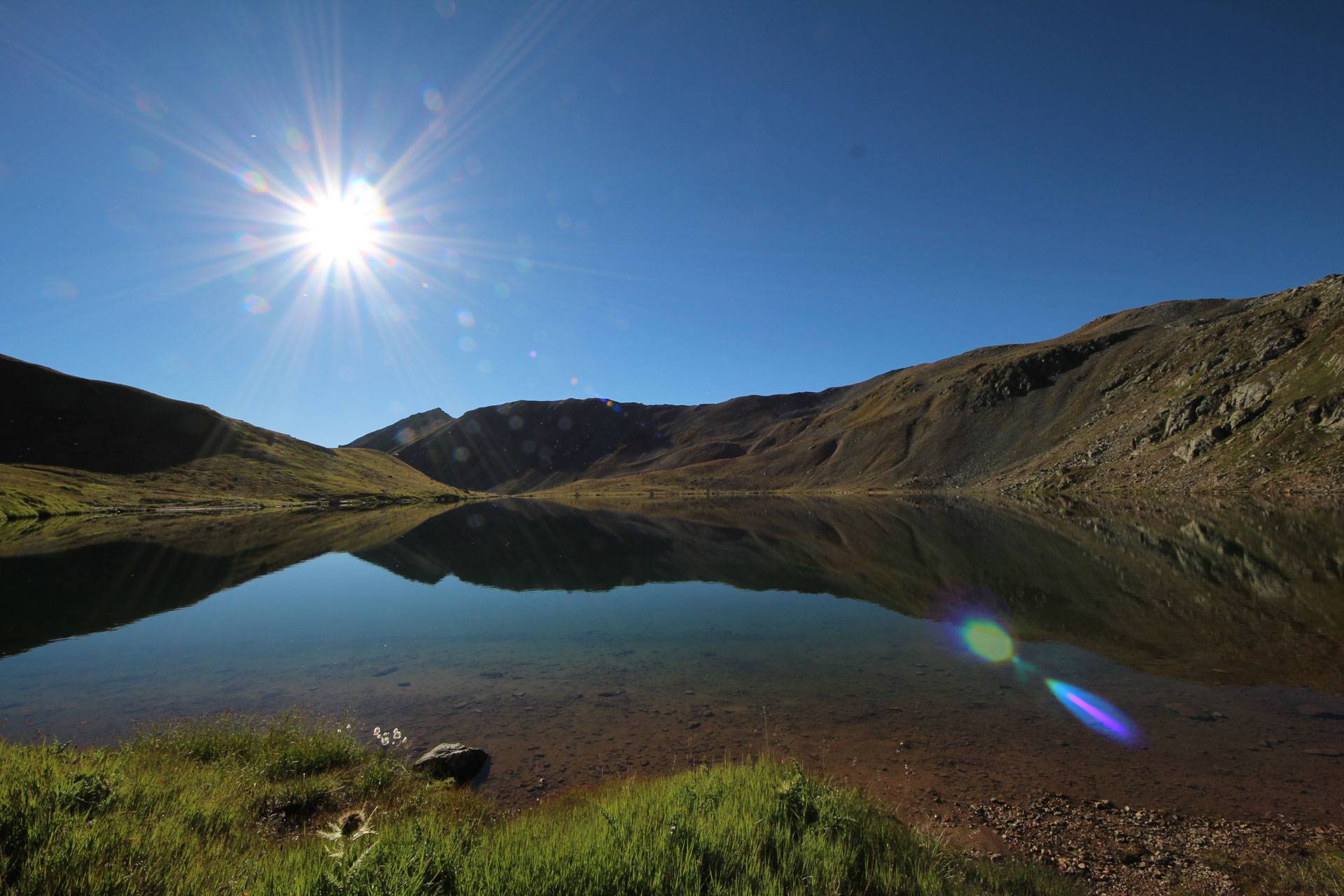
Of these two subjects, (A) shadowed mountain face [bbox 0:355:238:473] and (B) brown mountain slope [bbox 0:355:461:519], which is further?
(A) shadowed mountain face [bbox 0:355:238:473]

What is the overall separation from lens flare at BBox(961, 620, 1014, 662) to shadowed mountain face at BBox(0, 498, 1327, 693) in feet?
3.54

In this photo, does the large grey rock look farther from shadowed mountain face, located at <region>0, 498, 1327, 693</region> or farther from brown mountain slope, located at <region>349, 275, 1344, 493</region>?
brown mountain slope, located at <region>349, 275, 1344, 493</region>

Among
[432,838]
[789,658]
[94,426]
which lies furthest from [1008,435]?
[94,426]

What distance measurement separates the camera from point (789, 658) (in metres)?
21.7

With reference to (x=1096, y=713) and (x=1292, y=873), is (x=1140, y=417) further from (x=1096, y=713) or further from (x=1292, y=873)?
(x=1292, y=873)

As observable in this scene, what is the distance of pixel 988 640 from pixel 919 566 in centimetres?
1932

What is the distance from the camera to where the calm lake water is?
13.0m

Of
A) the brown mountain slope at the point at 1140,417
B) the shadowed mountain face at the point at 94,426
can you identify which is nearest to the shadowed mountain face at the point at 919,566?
the brown mountain slope at the point at 1140,417

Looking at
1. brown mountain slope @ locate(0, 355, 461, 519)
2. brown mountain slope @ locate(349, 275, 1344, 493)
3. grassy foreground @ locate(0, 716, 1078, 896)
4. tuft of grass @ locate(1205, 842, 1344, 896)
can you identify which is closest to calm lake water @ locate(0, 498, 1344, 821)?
tuft of grass @ locate(1205, 842, 1344, 896)

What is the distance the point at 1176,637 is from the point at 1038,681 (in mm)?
8200

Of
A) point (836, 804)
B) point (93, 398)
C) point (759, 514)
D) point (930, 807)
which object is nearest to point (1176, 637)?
point (930, 807)

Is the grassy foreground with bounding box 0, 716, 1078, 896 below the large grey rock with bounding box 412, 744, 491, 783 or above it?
above

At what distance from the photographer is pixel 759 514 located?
103250 millimetres

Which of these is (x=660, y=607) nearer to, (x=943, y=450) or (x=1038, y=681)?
(x=1038, y=681)
